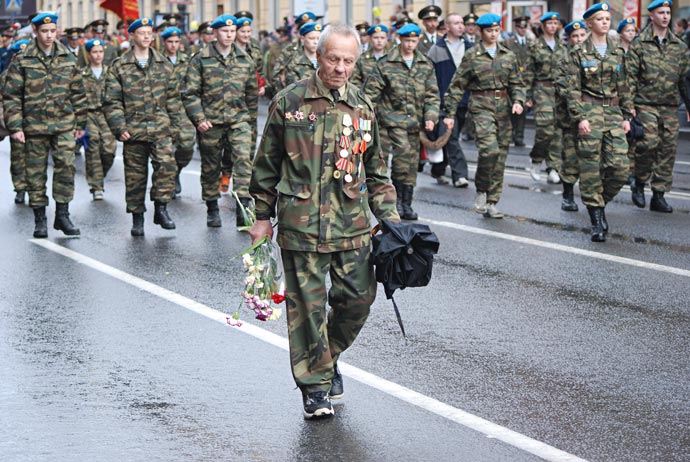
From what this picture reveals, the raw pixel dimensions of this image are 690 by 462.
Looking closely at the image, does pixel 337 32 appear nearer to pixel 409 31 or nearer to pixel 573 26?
pixel 409 31

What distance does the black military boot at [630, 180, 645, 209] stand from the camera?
14367mm

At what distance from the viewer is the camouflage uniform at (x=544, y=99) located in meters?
16.8

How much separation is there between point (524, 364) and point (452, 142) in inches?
370

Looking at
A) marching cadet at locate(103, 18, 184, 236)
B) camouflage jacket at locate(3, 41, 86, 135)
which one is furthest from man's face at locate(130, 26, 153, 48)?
camouflage jacket at locate(3, 41, 86, 135)

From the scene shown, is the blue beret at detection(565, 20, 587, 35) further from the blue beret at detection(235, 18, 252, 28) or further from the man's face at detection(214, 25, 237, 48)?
the man's face at detection(214, 25, 237, 48)

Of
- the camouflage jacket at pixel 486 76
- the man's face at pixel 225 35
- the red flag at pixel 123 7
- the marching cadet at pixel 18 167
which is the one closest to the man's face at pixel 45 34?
the marching cadet at pixel 18 167

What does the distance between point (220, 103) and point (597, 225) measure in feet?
12.7

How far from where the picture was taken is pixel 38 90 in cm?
1263

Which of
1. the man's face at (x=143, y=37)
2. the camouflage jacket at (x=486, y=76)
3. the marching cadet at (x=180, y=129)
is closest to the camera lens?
the man's face at (x=143, y=37)

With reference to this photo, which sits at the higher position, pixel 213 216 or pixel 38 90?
pixel 38 90

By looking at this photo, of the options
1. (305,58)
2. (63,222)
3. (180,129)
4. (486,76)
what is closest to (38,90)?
(63,222)

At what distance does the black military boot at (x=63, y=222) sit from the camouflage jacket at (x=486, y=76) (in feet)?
12.5

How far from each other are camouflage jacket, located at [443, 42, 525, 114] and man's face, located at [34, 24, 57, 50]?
12.6ft

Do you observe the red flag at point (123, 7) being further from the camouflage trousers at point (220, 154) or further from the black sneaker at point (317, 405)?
the black sneaker at point (317, 405)
